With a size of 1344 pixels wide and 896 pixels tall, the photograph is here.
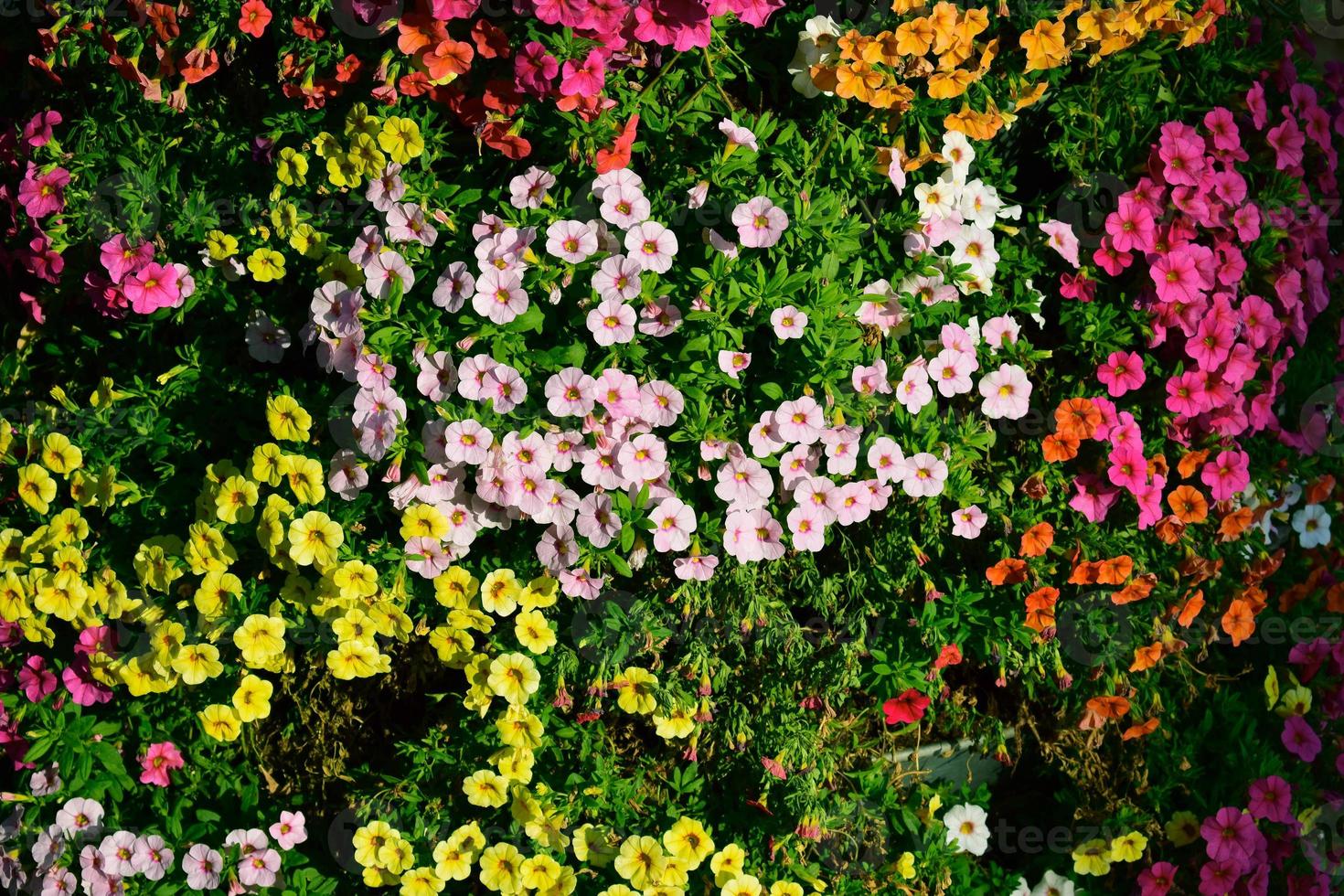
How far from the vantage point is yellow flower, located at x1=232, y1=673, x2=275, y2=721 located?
8.18 ft

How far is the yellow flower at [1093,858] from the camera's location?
9.50ft

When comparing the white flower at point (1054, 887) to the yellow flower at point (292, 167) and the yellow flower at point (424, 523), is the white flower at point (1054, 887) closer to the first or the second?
the yellow flower at point (424, 523)

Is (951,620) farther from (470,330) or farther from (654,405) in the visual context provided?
(470,330)

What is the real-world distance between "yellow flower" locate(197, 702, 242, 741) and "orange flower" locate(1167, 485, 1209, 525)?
2279 millimetres

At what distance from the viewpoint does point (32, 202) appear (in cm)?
272

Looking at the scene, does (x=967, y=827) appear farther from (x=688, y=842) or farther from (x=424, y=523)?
(x=424, y=523)

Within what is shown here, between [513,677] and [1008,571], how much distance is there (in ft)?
3.95

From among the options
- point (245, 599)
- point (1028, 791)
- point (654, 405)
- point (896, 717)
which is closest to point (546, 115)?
point (654, 405)

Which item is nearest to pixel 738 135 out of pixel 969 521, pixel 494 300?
pixel 494 300

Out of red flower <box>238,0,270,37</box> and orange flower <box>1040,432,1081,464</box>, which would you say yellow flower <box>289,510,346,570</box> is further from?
orange flower <box>1040,432,1081,464</box>

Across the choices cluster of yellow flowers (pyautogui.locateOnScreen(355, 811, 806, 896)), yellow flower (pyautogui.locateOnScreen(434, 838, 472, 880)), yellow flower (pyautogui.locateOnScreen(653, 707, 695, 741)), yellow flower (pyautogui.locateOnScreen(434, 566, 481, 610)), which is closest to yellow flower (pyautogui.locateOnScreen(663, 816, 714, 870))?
cluster of yellow flowers (pyautogui.locateOnScreen(355, 811, 806, 896))

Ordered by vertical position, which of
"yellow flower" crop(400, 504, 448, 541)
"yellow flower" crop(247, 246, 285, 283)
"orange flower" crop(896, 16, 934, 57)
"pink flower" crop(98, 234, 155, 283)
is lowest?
"yellow flower" crop(400, 504, 448, 541)

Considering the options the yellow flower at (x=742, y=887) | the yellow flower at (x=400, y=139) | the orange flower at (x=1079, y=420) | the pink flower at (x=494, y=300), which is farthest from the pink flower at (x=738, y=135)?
the yellow flower at (x=742, y=887)

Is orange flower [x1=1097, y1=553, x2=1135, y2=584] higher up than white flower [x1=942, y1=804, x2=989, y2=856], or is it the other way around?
orange flower [x1=1097, y1=553, x2=1135, y2=584]
